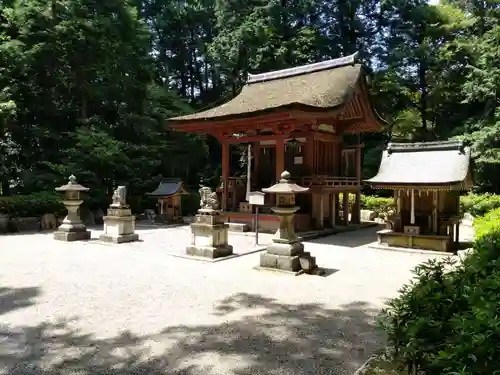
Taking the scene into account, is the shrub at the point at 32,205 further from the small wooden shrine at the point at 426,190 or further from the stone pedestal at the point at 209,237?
the small wooden shrine at the point at 426,190

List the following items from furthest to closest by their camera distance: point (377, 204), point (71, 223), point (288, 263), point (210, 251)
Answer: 1. point (377, 204)
2. point (71, 223)
3. point (210, 251)
4. point (288, 263)

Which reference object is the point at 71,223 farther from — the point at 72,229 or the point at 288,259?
the point at 288,259

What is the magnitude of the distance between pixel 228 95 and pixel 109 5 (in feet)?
37.7

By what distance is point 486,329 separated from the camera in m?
1.99

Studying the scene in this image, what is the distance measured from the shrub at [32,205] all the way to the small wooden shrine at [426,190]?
11572 mm

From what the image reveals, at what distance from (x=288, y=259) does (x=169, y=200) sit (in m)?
9.82

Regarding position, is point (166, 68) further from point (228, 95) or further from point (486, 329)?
point (486, 329)

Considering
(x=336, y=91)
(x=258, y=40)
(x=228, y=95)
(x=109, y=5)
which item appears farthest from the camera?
(x=228, y=95)

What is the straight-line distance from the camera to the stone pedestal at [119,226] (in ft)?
36.4

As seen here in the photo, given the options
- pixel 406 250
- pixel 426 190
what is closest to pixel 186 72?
pixel 426 190

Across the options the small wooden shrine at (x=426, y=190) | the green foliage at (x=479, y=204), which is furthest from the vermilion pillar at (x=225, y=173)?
the green foliage at (x=479, y=204)

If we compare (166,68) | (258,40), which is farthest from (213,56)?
(166,68)

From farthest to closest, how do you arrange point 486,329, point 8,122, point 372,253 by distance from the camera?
1. point 8,122
2. point 372,253
3. point 486,329

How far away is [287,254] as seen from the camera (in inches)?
298
